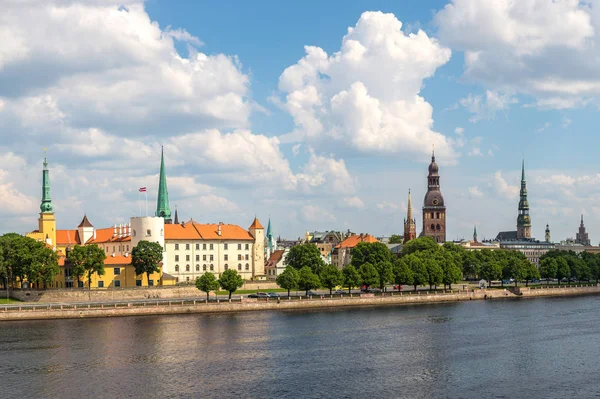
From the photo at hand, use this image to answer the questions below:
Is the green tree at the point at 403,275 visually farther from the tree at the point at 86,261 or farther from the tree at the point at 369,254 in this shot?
the tree at the point at 86,261

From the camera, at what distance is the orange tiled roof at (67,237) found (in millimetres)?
159375

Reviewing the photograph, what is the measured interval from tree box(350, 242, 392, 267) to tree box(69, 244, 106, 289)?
59730 millimetres

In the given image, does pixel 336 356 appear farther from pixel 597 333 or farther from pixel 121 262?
pixel 121 262

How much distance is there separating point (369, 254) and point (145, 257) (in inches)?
2131

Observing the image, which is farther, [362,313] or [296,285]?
[296,285]

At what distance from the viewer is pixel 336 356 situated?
74875 mm

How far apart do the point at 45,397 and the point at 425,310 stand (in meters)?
74.2

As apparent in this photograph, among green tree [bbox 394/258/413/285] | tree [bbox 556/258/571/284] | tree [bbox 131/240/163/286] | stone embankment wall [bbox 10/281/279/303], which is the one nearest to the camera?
stone embankment wall [bbox 10/281/279/303]

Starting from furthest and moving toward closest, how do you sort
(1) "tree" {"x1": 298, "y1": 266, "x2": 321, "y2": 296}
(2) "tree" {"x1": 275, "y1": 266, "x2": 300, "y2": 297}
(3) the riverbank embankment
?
(1) "tree" {"x1": 298, "y1": 266, "x2": 321, "y2": 296} → (2) "tree" {"x1": 275, "y1": 266, "x2": 300, "y2": 297} → (3) the riverbank embankment

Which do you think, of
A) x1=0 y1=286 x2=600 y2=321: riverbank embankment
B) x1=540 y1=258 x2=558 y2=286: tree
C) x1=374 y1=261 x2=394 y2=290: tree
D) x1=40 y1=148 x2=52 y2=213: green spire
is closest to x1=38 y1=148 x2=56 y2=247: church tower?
x1=40 y1=148 x2=52 y2=213: green spire

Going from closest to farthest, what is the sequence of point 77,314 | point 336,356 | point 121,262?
1. point 336,356
2. point 77,314
3. point 121,262

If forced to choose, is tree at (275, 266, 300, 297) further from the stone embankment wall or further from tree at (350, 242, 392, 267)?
tree at (350, 242, 392, 267)

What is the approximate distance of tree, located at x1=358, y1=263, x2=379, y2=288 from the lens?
13688 centimetres

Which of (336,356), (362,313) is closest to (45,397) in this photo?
(336,356)
